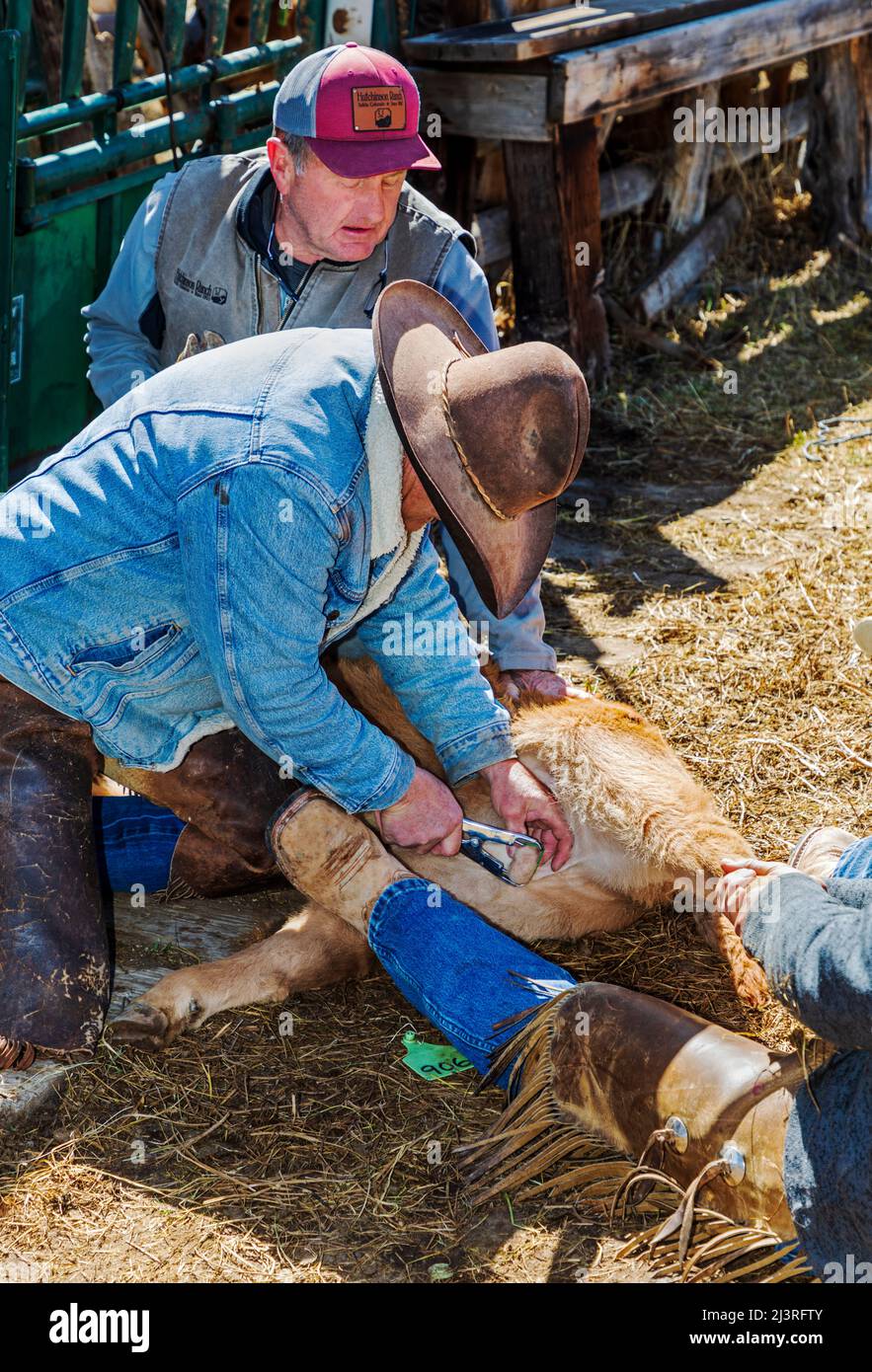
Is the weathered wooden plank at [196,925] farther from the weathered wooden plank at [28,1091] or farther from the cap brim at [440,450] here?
the cap brim at [440,450]

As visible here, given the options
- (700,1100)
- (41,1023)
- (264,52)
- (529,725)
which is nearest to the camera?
(700,1100)

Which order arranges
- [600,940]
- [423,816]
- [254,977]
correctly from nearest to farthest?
[423,816] < [254,977] < [600,940]

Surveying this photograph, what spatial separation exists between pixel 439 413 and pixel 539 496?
9.7 inches

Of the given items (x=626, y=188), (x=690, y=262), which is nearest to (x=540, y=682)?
(x=626, y=188)

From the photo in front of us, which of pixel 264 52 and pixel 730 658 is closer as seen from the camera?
pixel 730 658

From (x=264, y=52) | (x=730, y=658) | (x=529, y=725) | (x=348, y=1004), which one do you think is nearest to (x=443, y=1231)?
(x=348, y=1004)

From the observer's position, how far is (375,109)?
12.7 feet

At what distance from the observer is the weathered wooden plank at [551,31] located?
6449mm

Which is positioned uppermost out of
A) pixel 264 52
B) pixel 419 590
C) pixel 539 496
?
pixel 264 52

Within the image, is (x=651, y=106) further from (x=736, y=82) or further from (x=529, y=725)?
(x=529, y=725)

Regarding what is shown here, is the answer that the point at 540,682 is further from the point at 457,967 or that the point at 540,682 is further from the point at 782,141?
the point at 782,141

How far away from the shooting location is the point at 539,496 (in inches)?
107

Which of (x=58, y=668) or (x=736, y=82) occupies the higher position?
(x=736, y=82)

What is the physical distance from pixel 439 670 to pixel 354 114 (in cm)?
156
